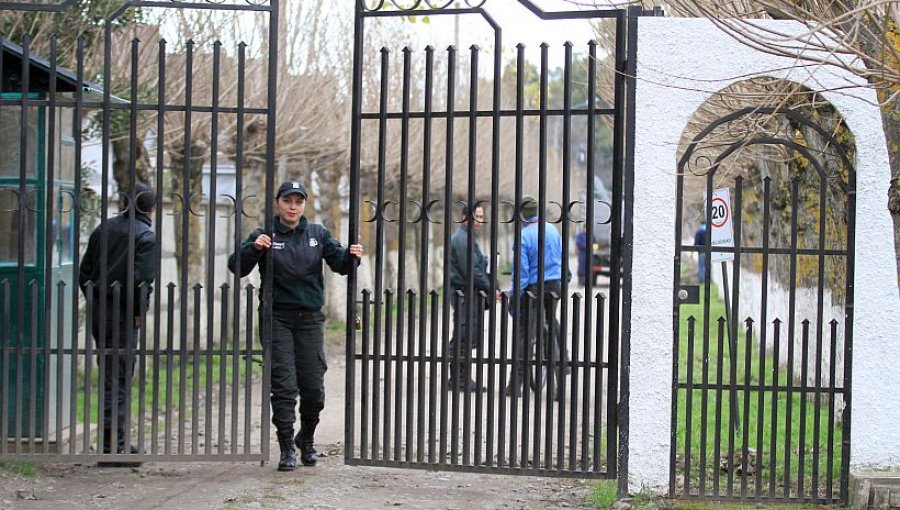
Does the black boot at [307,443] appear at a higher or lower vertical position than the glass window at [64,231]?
lower

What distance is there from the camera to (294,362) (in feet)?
27.8

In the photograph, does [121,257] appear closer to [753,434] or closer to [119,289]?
[119,289]

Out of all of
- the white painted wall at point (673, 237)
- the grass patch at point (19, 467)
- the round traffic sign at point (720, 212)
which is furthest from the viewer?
the round traffic sign at point (720, 212)

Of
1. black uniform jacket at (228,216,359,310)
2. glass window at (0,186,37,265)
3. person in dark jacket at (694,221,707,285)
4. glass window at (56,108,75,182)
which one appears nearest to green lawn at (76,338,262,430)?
black uniform jacket at (228,216,359,310)

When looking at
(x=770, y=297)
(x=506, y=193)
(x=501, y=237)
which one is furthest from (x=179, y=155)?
(x=501, y=237)

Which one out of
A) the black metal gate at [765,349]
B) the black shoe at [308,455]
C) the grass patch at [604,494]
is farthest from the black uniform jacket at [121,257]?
the black metal gate at [765,349]

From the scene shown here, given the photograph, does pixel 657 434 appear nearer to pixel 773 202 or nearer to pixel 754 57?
pixel 754 57

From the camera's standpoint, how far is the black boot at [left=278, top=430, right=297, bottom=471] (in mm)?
8445

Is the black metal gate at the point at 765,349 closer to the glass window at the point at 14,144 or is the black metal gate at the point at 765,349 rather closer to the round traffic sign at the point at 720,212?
the round traffic sign at the point at 720,212

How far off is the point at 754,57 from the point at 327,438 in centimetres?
516

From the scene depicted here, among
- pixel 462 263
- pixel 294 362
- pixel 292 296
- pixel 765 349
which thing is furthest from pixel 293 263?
pixel 462 263

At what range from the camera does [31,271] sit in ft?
28.3

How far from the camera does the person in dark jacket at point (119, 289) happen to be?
8.22 m

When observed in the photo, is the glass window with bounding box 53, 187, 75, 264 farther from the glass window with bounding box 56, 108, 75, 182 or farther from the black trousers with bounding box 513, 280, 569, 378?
the black trousers with bounding box 513, 280, 569, 378
